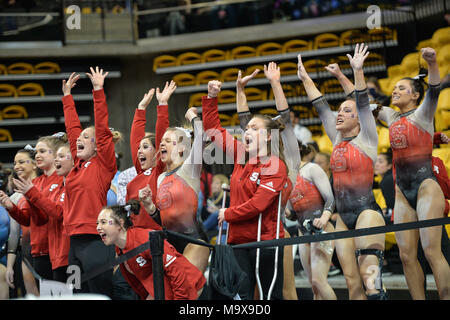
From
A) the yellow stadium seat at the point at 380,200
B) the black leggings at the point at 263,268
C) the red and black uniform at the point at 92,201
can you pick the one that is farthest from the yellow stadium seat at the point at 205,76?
the black leggings at the point at 263,268

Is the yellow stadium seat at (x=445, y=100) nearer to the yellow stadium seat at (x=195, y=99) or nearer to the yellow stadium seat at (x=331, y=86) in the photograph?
the yellow stadium seat at (x=331, y=86)

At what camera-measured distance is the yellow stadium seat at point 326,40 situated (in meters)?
9.82

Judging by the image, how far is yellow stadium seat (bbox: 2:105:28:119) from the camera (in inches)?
408

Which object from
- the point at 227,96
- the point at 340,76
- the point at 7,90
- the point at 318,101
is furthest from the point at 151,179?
the point at 7,90

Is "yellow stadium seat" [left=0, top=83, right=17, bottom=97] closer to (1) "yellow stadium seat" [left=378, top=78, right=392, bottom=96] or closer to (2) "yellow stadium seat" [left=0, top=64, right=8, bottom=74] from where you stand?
(2) "yellow stadium seat" [left=0, top=64, right=8, bottom=74]

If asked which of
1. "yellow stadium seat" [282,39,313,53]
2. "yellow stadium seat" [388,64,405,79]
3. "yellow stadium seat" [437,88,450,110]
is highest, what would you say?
"yellow stadium seat" [282,39,313,53]

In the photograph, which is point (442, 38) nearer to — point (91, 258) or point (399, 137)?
point (399, 137)

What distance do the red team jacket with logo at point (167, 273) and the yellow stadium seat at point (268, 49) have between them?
287 inches

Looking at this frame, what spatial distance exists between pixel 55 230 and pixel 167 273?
120cm

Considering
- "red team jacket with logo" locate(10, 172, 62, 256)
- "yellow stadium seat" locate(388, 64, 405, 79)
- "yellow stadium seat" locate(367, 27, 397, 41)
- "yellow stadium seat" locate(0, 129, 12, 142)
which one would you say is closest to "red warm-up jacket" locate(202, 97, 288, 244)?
"red team jacket with logo" locate(10, 172, 62, 256)

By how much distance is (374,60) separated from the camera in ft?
30.3

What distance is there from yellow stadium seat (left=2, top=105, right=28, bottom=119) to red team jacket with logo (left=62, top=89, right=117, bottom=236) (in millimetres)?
7049

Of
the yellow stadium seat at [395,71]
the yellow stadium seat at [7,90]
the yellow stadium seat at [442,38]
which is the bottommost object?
the yellow stadium seat at [395,71]

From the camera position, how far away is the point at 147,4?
12156 mm
